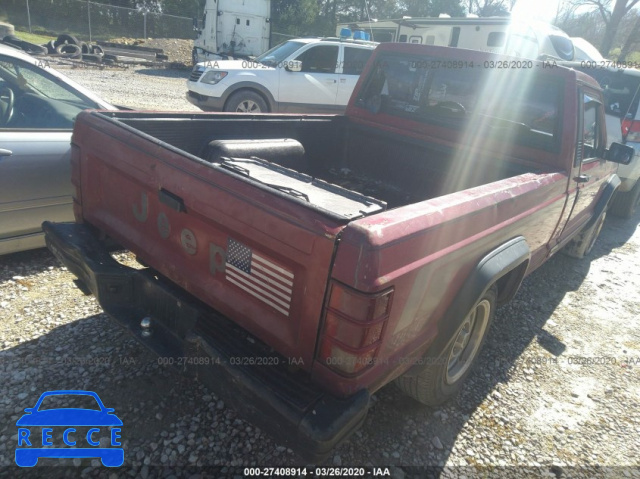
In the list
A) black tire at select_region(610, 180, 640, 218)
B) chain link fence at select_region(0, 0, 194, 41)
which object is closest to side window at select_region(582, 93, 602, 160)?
black tire at select_region(610, 180, 640, 218)

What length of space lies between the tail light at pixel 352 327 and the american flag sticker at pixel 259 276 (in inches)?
9.1

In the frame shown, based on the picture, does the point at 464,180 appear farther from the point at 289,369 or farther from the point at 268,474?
the point at 268,474

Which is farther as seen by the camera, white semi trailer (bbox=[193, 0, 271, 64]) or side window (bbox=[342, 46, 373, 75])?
white semi trailer (bbox=[193, 0, 271, 64])

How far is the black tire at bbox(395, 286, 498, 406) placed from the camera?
2393mm

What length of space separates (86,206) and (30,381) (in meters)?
1.09

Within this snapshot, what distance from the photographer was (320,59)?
970 cm

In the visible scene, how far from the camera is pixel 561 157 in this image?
125 inches

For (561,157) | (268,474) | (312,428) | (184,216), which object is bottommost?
(268,474)

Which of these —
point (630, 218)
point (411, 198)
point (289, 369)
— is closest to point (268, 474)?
point (289, 369)

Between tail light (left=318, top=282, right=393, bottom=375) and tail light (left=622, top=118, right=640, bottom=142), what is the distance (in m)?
6.77

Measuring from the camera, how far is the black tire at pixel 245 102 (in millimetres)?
8984

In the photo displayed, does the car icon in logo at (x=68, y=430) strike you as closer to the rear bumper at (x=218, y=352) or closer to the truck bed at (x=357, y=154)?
the rear bumper at (x=218, y=352)

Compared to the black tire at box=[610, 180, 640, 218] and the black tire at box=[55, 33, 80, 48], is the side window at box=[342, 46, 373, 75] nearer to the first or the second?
the black tire at box=[610, 180, 640, 218]

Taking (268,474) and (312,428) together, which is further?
(268,474)
